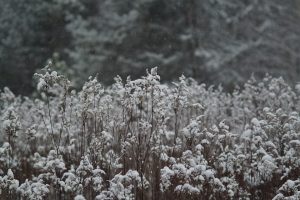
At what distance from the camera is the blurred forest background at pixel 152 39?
13.8 metres

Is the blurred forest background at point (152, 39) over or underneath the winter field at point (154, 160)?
over

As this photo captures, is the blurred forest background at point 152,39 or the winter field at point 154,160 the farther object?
the blurred forest background at point 152,39

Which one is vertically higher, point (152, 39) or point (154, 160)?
point (152, 39)

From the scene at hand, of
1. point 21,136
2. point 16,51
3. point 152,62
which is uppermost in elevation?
point 16,51

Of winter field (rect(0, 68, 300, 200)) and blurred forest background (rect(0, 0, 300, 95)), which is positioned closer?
winter field (rect(0, 68, 300, 200))

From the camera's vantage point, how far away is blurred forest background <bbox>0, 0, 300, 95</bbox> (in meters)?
13.8

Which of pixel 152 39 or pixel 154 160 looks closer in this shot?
pixel 154 160

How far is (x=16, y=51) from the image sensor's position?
14836 mm

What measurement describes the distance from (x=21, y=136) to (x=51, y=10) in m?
7.31

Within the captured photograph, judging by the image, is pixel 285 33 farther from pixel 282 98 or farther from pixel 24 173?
pixel 24 173

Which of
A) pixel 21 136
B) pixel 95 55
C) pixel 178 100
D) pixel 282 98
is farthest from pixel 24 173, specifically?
pixel 95 55

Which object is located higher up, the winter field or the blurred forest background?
the blurred forest background

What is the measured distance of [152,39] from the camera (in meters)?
14.0

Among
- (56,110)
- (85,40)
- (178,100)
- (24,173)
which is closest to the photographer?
(178,100)
